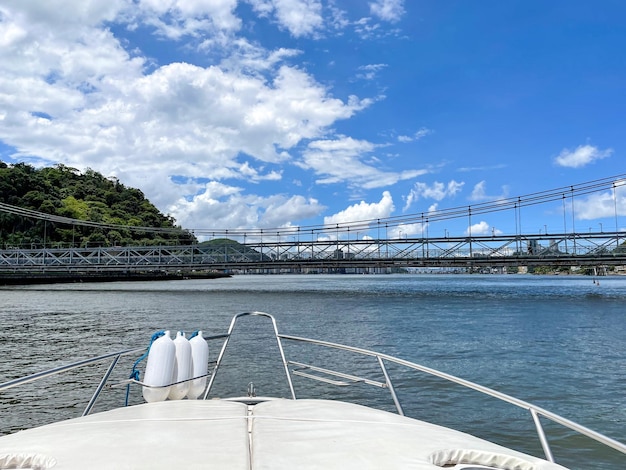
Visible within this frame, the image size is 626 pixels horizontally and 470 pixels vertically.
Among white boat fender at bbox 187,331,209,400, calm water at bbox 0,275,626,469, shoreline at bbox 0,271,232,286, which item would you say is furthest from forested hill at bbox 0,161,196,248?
white boat fender at bbox 187,331,209,400

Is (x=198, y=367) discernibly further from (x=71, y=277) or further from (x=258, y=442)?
(x=71, y=277)

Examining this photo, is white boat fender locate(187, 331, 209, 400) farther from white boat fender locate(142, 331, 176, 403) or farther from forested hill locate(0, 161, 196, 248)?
forested hill locate(0, 161, 196, 248)

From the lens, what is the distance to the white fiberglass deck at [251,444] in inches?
A: 102

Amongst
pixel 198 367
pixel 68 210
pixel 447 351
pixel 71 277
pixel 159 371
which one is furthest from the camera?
pixel 68 210

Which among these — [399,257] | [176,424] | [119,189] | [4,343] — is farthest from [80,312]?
[119,189]

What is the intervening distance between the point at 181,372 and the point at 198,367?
29 centimetres

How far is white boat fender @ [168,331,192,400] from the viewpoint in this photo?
5.06 m

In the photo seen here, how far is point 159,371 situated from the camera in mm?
4895

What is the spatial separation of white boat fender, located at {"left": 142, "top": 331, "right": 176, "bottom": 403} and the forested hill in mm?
85488

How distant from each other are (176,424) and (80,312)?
94.1 ft

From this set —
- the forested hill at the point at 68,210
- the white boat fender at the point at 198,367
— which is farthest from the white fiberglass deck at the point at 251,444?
the forested hill at the point at 68,210

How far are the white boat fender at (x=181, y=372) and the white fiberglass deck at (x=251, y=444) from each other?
1.45m

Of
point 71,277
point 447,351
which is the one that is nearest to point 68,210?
point 71,277

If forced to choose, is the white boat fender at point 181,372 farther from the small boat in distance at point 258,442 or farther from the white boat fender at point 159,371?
the small boat in distance at point 258,442
